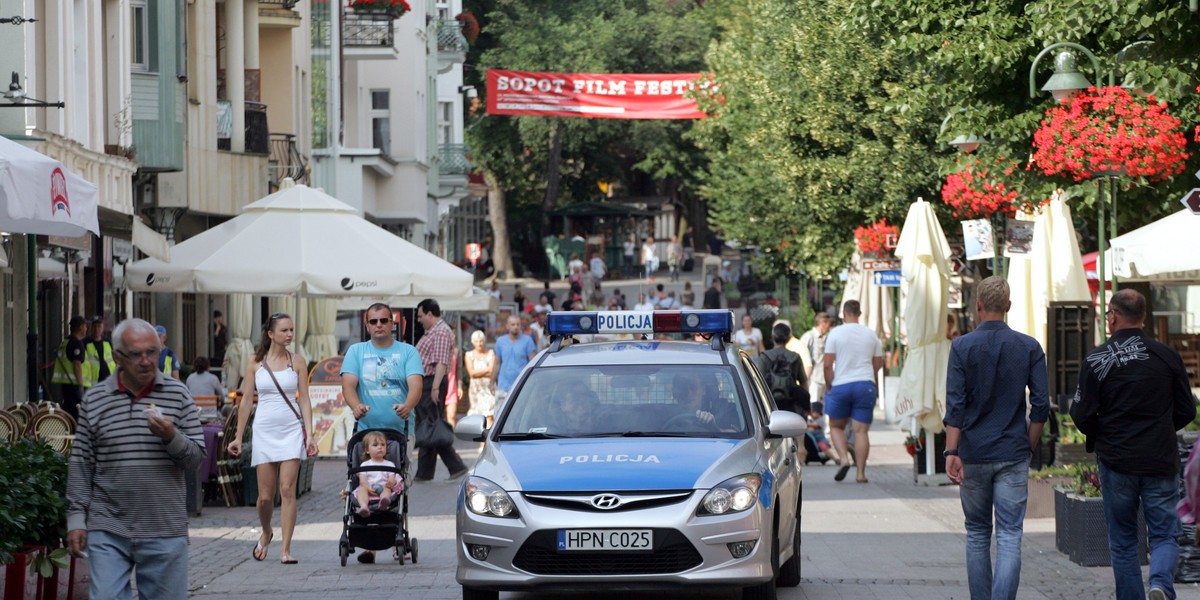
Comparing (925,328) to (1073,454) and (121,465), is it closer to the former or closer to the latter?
(1073,454)

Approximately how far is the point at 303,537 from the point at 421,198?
3071 cm

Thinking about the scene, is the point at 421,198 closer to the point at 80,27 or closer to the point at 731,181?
the point at 731,181

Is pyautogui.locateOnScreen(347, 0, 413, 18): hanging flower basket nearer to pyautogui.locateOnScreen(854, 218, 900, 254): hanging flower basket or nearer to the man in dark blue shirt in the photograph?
pyautogui.locateOnScreen(854, 218, 900, 254): hanging flower basket

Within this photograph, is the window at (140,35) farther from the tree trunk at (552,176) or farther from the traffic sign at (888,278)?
the tree trunk at (552,176)

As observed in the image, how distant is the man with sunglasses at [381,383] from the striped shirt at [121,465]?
16.7ft

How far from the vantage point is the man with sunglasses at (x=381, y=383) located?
1216cm

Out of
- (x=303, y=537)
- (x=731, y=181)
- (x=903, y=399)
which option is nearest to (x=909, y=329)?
(x=903, y=399)

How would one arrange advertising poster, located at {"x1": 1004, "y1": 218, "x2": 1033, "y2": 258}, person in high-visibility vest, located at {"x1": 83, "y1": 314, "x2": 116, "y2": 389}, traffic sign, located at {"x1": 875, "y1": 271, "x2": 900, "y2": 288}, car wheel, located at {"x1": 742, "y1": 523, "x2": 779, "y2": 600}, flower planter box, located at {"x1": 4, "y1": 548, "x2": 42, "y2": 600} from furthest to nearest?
traffic sign, located at {"x1": 875, "y1": 271, "x2": 900, "y2": 288} < person in high-visibility vest, located at {"x1": 83, "y1": 314, "x2": 116, "y2": 389} < advertising poster, located at {"x1": 1004, "y1": 218, "x2": 1033, "y2": 258} < car wheel, located at {"x1": 742, "y1": 523, "x2": 779, "y2": 600} < flower planter box, located at {"x1": 4, "y1": 548, "x2": 42, "y2": 600}

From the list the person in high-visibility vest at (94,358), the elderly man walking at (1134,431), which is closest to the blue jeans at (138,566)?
the elderly man walking at (1134,431)

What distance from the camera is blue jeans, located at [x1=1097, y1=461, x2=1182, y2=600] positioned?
8.69 metres

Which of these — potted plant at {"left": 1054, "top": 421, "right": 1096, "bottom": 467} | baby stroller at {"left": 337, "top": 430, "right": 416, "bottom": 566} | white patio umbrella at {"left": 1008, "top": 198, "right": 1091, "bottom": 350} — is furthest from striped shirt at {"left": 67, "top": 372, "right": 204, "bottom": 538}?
white patio umbrella at {"left": 1008, "top": 198, "right": 1091, "bottom": 350}

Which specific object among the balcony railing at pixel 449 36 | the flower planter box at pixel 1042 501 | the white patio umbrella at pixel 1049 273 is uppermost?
the balcony railing at pixel 449 36

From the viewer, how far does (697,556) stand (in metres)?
8.66

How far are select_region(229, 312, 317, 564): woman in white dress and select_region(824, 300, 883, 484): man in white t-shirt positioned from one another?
298 inches
